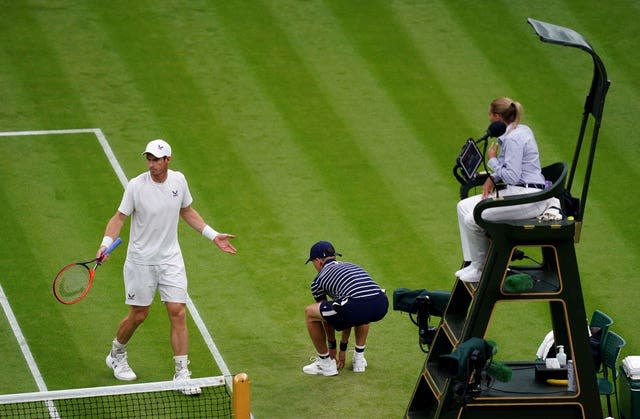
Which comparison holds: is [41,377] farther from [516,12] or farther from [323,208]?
[516,12]

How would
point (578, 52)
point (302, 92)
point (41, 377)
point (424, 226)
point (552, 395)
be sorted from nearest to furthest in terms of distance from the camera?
point (552, 395)
point (41, 377)
point (424, 226)
point (302, 92)
point (578, 52)

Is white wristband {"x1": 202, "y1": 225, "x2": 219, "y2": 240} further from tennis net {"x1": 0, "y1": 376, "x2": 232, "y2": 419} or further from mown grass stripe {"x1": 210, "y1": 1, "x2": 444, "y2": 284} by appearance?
mown grass stripe {"x1": 210, "y1": 1, "x2": 444, "y2": 284}

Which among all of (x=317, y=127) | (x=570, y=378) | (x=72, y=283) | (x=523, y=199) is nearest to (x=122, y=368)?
(x=72, y=283)

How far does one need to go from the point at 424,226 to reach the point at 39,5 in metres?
8.63

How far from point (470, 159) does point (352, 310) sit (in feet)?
8.63

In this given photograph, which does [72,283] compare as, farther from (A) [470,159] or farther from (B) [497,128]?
(B) [497,128]

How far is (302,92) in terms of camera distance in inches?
826

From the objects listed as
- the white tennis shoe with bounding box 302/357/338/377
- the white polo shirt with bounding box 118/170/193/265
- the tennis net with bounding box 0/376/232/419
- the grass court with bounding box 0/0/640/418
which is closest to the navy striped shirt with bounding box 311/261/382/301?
the white tennis shoe with bounding box 302/357/338/377

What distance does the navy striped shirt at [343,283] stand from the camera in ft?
45.2

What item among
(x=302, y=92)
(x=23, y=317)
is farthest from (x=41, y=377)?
(x=302, y=92)

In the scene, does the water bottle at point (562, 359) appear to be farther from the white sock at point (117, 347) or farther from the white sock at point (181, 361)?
the white sock at point (117, 347)

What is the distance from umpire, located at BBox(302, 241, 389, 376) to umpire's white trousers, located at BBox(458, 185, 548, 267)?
5.31 feet

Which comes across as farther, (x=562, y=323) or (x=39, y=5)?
(x=39, y=5)

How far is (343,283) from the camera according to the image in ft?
45.3
